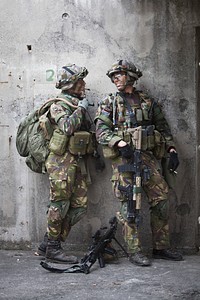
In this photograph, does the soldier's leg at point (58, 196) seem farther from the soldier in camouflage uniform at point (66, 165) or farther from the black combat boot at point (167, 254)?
the black combat boot at point (167, 254)

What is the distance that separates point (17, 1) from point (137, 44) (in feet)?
5.20

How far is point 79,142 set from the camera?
702 centimetres

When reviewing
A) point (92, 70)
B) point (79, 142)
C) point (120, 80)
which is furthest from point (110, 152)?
point (92, 70)

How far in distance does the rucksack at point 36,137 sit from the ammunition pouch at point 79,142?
29cm

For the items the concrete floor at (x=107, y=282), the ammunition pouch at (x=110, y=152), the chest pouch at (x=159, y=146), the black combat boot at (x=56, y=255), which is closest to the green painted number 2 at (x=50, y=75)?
the ammunition pouch at (x=110, y=152)

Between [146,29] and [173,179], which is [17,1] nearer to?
[146,29]

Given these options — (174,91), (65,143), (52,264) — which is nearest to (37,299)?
(52,264)

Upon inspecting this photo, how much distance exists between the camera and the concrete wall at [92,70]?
7473 mm

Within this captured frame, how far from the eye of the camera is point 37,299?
5.72m

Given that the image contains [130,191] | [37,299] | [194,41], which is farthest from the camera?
[194,41]

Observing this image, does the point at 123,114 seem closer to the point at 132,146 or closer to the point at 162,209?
the point at 132,146

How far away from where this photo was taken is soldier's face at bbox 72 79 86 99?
718 cm

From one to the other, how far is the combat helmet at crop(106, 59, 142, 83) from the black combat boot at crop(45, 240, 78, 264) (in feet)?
6.60

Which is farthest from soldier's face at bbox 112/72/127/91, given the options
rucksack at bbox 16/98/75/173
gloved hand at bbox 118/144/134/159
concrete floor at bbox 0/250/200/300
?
concrete floor at bbox 0/250/200/300
